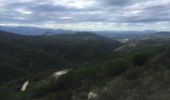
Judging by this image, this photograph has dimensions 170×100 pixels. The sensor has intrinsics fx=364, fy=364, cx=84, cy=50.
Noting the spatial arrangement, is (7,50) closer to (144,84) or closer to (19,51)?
(19,51)

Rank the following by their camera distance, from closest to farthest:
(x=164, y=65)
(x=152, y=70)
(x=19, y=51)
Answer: (x=152, y=70), (x=164, y=65), (x=19, y=51)

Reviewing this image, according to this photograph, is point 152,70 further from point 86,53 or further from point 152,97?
point 86,53

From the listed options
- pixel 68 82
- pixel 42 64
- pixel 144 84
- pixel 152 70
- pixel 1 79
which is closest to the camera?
pixel 144 84

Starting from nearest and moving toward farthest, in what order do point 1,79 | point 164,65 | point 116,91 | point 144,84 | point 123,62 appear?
point 116,91 → point 144,84 → point 164,65 → point 123,62 → point 1,79

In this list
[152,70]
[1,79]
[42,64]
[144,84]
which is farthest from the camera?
[42,64]

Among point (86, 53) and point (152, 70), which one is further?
point (86, 53)

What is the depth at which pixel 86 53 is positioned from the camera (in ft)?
428

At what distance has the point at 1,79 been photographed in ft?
246

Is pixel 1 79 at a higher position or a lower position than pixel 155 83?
lower

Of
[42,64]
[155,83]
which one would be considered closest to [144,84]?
[155,83]

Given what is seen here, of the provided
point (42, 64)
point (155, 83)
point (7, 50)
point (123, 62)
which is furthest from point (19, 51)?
point (155, 83)

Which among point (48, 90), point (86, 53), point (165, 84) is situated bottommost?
point (86, 53)

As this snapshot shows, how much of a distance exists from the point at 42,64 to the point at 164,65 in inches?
3042

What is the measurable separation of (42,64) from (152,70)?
257 feet
